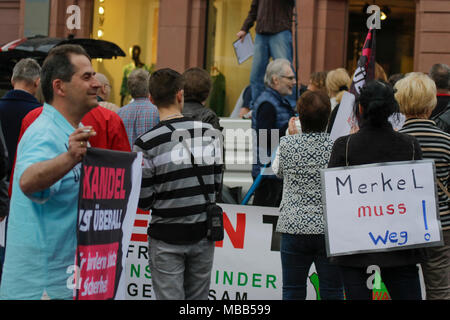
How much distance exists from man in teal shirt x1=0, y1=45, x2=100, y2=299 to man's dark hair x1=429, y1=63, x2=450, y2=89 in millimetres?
4836

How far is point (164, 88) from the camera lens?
5.00m

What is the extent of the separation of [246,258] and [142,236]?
97 centimetres

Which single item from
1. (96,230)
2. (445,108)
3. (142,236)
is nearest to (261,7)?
(445,108)

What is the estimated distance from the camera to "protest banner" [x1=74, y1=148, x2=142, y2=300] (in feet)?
11.8

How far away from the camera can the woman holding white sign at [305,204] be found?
17.6ft

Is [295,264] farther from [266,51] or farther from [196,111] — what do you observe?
[266,51]

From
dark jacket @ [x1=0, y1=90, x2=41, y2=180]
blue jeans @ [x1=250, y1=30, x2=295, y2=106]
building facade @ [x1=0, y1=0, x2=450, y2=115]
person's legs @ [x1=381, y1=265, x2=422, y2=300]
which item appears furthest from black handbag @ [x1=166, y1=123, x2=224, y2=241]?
building facade @ [x1=0, y1=0, x2=450, y2=115]

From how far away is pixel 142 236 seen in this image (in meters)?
6.78

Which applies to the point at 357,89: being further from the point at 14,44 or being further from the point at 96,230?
the point at 14,44

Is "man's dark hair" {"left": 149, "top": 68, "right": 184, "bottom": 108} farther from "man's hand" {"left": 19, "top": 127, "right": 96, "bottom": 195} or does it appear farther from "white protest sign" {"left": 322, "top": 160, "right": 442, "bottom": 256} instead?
"man's hand" {"left": 19, "top": 127, "right": 96, "bottom": 195}

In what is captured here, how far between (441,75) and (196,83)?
8.52ft

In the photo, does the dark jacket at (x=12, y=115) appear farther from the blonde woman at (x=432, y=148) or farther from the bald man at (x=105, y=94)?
the blonde woman at (x=432, y=148)

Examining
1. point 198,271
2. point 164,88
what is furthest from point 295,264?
point 164,88

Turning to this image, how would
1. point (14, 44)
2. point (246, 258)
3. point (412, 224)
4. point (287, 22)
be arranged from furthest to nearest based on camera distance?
point (14, 44), point (287, 22), point (246, 258), point (412, 224)
